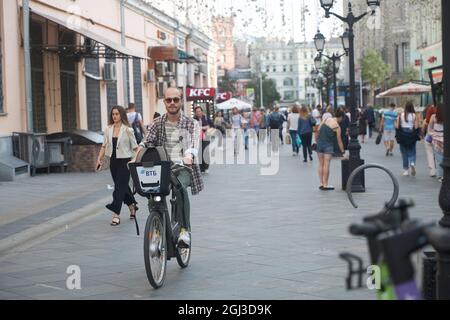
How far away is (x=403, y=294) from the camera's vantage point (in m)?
2.75

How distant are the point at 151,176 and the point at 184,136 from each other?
881mm

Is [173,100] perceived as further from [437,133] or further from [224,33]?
[224,33]

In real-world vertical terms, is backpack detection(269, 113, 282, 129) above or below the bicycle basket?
above

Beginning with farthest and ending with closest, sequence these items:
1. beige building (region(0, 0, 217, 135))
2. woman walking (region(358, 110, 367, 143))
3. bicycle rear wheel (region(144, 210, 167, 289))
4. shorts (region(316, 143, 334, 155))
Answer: woman walking (region(358, 110, 367, 143))
beige building (region(0, 0, 217, 135))
shorts (region(316, 143, 334, 155))
bicycle rear wheel (region(144, 210, 167, 289))

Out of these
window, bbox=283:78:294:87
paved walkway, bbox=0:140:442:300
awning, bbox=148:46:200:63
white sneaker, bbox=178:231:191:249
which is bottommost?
paved walkway, bbox=0:140:442:300

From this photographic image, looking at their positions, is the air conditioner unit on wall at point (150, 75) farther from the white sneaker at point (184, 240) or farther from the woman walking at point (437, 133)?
the white sneaker at point (184, 240)

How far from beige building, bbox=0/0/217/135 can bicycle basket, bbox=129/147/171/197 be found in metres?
12.1

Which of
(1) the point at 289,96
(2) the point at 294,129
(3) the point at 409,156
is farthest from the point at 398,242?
(1) the point at 289,96

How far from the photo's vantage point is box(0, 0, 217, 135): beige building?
1914 centimetres

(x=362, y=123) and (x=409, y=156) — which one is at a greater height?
(x=362, y=123)

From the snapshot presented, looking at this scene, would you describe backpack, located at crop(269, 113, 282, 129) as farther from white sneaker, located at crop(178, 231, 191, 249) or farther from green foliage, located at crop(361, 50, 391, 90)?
green foliage, located at crop(361, 50, 391, 90)

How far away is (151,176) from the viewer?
702 cm

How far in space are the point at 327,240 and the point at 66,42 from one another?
16.8 m


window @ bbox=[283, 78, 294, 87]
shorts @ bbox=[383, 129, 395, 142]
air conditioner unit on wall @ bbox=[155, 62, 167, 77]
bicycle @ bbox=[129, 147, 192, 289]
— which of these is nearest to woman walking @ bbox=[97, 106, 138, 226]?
bicycle @ bbox=[129, 147, 192, 289]
